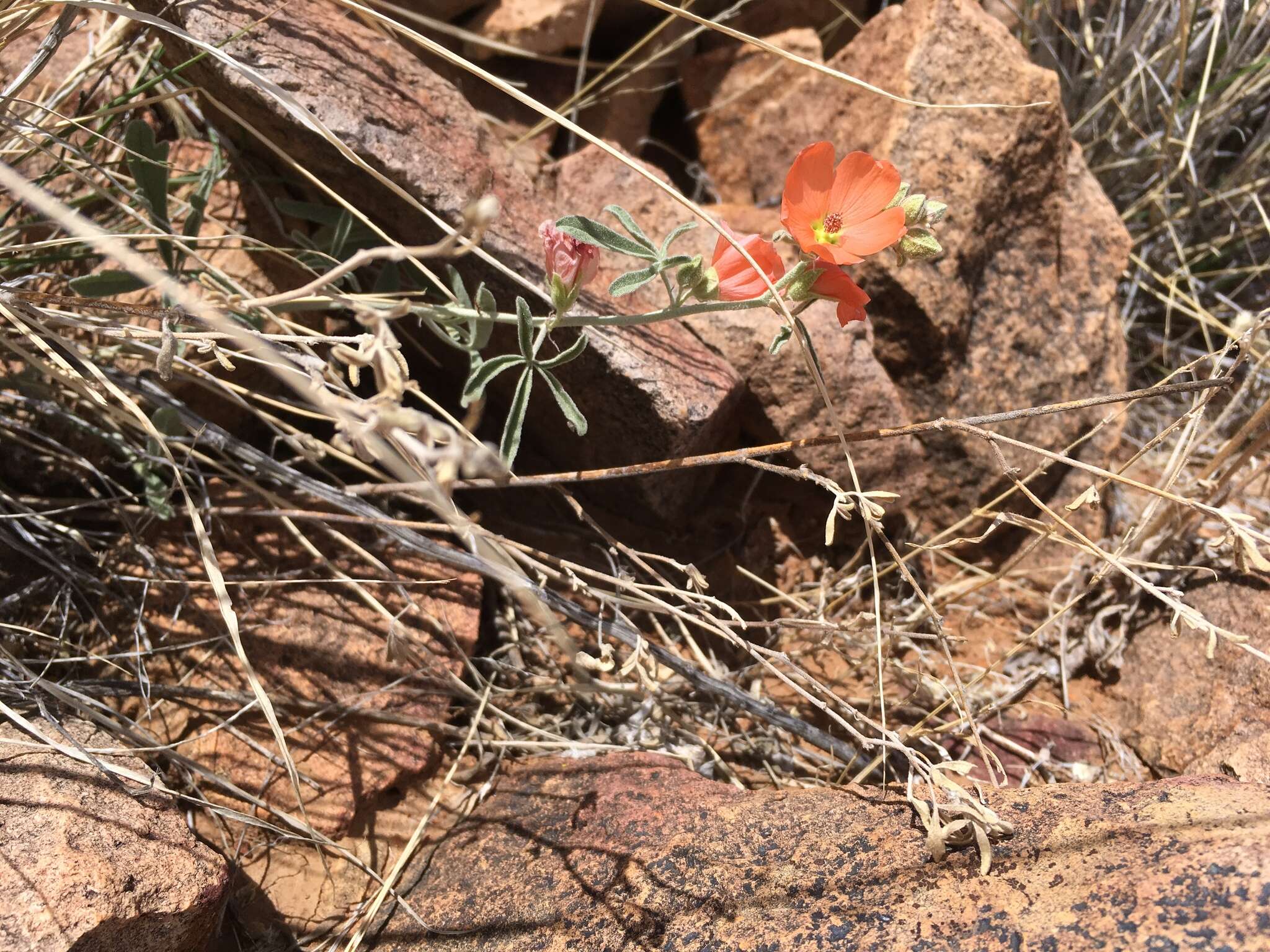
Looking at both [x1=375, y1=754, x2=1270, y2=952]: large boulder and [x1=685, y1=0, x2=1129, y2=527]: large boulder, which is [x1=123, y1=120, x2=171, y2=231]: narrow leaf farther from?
[x1=685, y1=0, x2=1129, y2=527]: large boulder

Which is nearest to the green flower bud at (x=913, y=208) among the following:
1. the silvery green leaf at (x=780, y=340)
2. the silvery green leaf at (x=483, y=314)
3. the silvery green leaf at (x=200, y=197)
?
the silvery green leaf at (x=780, y=340)

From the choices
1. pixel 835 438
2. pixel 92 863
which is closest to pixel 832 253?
pixel 835 438

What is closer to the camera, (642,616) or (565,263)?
(565,263)

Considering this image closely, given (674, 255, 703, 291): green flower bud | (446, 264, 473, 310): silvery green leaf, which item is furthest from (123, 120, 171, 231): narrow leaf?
(674, 255, 703, 291): green flower bud

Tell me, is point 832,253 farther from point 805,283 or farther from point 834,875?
point 834,875

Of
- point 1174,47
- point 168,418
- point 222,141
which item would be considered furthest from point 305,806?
point 1174,47

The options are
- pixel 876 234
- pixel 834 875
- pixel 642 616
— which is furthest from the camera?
pixel 642 616
